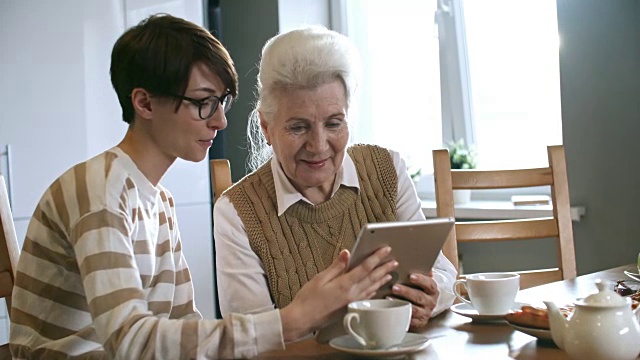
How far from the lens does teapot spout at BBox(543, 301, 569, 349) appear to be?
1110 millimetres

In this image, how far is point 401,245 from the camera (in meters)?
1.24

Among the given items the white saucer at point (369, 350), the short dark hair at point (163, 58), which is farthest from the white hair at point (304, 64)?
the white saucer at point (369, 350)

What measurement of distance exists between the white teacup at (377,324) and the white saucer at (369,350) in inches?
0.5

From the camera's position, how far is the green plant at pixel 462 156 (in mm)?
3611

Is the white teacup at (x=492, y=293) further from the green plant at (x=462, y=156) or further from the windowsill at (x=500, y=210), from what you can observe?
the green plant at (x=462, y=156)

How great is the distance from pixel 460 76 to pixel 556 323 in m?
2.76

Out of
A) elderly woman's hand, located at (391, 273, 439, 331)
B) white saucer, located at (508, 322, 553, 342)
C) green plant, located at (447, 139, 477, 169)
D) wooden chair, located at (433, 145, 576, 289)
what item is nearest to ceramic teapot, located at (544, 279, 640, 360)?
white saucer, located at (508, 322, 553, 342)

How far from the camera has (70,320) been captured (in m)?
1.27

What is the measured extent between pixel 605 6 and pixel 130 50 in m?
2.05

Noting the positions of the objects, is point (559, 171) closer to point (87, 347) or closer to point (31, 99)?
point (87, 347)

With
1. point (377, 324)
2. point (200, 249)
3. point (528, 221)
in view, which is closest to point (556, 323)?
point (377, 324)

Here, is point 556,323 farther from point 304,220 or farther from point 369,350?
point 304,220

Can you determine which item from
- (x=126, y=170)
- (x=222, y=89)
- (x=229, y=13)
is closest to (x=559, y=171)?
(x=222, y=89)

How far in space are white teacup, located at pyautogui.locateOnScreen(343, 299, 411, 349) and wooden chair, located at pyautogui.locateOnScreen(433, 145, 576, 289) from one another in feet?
3.13
